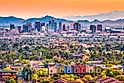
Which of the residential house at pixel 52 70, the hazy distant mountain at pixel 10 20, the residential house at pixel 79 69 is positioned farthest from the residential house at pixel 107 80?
the hazy distant mountain at pixel 10 20

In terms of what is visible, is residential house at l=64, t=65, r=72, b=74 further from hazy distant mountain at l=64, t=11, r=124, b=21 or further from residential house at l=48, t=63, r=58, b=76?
hazy distant mountain at l=64, t=11, r=124, b=21

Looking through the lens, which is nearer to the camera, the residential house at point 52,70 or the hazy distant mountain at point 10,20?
the residential house at point 52,70

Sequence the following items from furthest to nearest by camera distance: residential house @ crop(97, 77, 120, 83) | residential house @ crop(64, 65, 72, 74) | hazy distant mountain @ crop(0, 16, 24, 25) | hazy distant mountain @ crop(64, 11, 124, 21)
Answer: hazy distant mountain @ crop(64, 11, 124, 21) < hazy distant mountain @ crop(0, 16, 24, 25) < residential house @ crop(64, 65, 72, 74) < residential house @ crop(97, 77, 120, 83)

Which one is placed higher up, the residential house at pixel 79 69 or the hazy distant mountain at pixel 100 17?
the hazy distant mountain at pixel 100 17

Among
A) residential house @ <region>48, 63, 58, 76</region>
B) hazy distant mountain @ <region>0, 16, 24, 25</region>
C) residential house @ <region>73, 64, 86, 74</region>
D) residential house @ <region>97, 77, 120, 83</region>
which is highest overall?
hazy distant mountain @ <region>0, 16, 24, 25</region>

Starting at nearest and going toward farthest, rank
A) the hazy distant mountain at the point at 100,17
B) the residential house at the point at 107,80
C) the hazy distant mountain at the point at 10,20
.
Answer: the residential house at the point at 107,80 < the hazy distant mountain at the point at 10,20 < the hazy distant mountain at the point at 100,17

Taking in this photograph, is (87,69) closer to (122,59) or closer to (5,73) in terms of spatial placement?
(5,73)

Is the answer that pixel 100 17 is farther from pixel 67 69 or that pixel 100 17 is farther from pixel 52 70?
pixel 67 69

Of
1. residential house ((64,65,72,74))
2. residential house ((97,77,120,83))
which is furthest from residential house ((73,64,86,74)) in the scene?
residential house ((97,77,120,83))

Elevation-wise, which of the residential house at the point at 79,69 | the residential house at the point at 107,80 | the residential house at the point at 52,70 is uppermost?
the residential house at the point at 107,80

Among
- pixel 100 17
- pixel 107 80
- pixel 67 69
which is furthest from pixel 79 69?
pixel 100 17

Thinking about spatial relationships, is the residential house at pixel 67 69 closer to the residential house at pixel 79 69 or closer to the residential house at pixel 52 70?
the residential house at pixel 79 69
